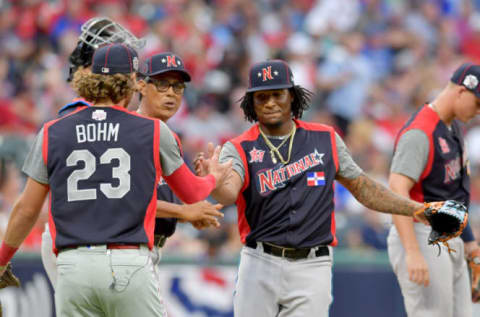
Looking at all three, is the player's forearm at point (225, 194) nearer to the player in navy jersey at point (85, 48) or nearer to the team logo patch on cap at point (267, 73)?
the team logo patch on cap at point (267, 73)

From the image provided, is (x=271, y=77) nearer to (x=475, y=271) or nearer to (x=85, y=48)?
(x=85, y=48)

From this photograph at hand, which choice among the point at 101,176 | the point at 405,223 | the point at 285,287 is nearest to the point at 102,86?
the point at 101,176

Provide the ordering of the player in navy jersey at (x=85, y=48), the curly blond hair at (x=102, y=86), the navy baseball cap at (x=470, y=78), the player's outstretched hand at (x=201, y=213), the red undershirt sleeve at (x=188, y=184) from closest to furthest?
the curly blond hair at (x=102, y=86) → the red undershirt sleeve at (x=188, y=184) → the player's outstretched hand at (x=201, y=213) → the player in navy jersey at (x=85, y=48) → the navy baseball cap at (x=470, y=78)

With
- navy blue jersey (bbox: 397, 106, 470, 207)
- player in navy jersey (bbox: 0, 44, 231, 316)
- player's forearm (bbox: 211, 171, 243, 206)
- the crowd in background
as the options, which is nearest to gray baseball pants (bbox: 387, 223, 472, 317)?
navy blue jersey (bbox: 397, 106, 470, 207)

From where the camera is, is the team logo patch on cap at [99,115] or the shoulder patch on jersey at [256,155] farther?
the shoulder patch on jersey at [256,155]

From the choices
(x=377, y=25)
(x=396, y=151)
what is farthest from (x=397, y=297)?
(x=377, y=25)

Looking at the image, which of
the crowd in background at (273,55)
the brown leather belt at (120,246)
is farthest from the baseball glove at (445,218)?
the crowd in background at (273,55)

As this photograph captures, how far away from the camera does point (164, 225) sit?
5.59 meters

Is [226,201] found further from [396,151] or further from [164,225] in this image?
[396,151]

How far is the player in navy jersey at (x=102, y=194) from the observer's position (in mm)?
4215

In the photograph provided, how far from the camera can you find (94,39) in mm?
5758

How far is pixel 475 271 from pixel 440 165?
104cm

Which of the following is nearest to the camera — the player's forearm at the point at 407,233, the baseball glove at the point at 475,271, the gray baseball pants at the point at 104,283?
the gray baseball pants at the point at 104,283

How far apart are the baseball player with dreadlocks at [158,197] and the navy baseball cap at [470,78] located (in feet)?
7.96
